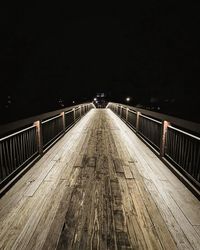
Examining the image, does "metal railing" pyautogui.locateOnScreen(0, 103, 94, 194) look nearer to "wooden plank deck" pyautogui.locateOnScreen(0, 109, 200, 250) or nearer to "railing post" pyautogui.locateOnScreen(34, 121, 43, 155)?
"railing post" pyautogui.locateOnScreen(34, 121, 43, 155)

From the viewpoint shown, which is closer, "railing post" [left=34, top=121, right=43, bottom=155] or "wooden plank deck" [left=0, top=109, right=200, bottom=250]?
"wooden plank deck" [left=0, top=109, right=200, bottom=250]

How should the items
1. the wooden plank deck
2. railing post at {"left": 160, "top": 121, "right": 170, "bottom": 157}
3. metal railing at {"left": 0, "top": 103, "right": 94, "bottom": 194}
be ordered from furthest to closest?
railing post at {"left": 160, "top": 121, "right": 170, "bottom": 157} → metal railing at {"left": 0, "top": 103, "right": 94, "bottom": 194} → the wooden plank deck

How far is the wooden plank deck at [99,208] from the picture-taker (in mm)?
2686

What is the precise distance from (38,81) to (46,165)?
84643 millimetres

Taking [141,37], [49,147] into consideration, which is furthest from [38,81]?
[49,147]

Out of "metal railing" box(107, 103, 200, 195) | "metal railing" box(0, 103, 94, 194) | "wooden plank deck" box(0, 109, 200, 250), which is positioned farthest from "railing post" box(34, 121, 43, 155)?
"metal railing" box(107, 103, 200, 195)

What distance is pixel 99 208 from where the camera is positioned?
3.31 metres

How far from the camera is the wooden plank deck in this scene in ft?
8.81

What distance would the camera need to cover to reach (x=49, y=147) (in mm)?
6578

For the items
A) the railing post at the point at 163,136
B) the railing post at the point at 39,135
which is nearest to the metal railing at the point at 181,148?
the railing post at the point at 163,136

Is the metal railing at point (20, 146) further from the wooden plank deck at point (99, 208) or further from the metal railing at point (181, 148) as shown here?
the metal railing at point (181, 148)

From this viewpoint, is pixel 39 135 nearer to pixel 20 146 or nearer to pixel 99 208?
pixel 20 146

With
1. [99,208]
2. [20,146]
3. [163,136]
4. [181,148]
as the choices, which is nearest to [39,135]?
[20,146]

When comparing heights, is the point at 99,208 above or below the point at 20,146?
below
